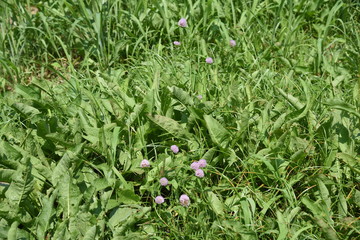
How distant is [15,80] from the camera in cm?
303

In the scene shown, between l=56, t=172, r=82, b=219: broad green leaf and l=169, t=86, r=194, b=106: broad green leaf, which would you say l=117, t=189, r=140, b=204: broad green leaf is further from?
l=169, t=86, r=194, b=106: broad green leaf

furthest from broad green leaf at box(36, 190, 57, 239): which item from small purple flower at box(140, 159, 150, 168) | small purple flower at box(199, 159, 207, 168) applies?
small purple flower at box(199, 159, 207, 168)

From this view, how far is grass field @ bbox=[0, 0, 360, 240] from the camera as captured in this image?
2045 mm

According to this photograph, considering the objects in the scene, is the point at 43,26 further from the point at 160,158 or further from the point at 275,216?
the point at 275,216

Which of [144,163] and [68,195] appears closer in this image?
[68,195]

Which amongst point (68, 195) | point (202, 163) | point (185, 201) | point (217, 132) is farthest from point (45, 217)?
point (217, 132)

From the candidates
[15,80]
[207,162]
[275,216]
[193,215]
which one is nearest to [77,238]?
[193,215]

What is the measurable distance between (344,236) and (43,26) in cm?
228

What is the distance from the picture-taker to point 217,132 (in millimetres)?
2303

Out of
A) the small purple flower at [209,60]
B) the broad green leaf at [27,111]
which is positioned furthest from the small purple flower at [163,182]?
the small purple flower at [209,60]

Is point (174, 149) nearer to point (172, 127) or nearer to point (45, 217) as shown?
point (172, 127)

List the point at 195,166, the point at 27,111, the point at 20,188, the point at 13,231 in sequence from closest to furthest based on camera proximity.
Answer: the point at 13,231
the point at 20,188
the point at 195,166
the point at 27,111

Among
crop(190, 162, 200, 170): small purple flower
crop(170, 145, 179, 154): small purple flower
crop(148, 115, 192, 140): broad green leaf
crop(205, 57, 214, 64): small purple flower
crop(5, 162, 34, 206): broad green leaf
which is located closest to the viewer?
crop(5, 162, 34, 206): broad green leaf

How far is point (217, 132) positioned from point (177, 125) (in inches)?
7.9
